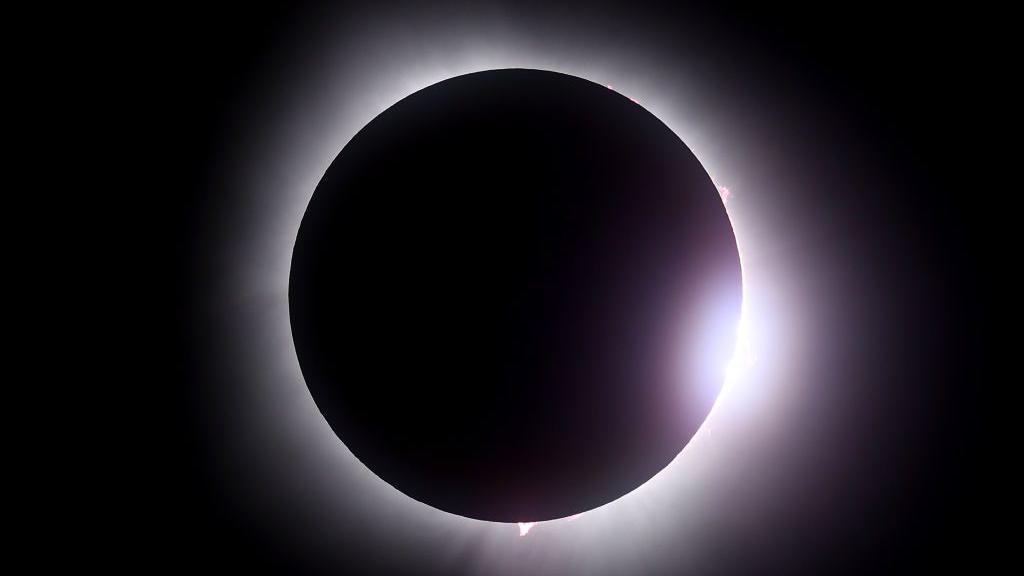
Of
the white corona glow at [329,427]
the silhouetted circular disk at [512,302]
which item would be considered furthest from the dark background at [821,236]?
the silhouetted circular disk at [512,302]

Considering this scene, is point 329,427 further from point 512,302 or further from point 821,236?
point 821,236

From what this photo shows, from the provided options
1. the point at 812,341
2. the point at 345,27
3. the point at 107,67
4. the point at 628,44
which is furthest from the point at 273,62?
the point at 812,341

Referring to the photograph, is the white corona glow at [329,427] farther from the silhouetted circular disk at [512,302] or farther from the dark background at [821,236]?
the silhouetted circular disk at [512,302]

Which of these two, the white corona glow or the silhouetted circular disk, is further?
the white corona glow

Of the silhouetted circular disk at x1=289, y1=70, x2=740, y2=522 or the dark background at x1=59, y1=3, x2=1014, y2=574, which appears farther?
the dark background at x1=59, y1=3, x2=1014, y2=574

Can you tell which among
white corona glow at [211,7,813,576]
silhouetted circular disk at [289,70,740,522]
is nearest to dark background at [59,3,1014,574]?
white corona glow at [211,7,813,576]

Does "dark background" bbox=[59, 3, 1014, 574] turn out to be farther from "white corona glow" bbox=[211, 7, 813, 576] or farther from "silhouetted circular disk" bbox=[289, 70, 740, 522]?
"silhouetted circular disk" bbox=[289, 70, 740, 522]

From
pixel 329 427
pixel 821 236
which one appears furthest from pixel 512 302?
pixel 821 236
